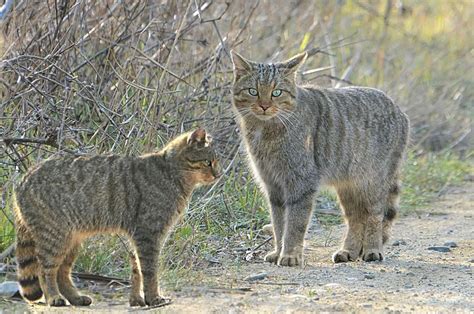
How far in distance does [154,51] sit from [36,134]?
176 cm

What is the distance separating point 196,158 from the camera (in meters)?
5.53

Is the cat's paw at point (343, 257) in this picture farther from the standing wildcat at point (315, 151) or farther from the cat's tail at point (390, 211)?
the cat's tail at point (390, 211)

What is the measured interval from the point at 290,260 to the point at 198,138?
4.66ft

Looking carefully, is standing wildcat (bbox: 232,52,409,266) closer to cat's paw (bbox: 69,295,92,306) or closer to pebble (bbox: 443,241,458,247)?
pebble (bbox: 443,241,458,247)

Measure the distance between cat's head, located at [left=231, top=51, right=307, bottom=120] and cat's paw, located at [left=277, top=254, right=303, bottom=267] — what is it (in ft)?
3.12

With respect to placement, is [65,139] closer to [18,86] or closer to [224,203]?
[18,86]

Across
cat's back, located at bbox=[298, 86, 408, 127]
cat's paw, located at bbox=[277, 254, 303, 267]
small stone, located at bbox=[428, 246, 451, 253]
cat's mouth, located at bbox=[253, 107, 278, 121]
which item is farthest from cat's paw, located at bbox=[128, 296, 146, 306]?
small stone, located at bbox=[428, 246, 451, 253]

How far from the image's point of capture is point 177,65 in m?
8.45

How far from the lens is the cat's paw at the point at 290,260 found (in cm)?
654

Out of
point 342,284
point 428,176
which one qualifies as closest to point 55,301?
point 342,284

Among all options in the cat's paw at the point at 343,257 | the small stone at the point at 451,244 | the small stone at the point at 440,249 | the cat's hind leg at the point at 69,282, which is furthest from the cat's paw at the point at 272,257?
the cat's hind leg at the point at 69,282

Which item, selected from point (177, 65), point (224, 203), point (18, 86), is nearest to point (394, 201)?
point (224, 203)

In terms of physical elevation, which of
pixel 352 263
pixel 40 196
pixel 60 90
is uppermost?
pixel 60 90

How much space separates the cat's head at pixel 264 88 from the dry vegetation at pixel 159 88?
1.55 ft
